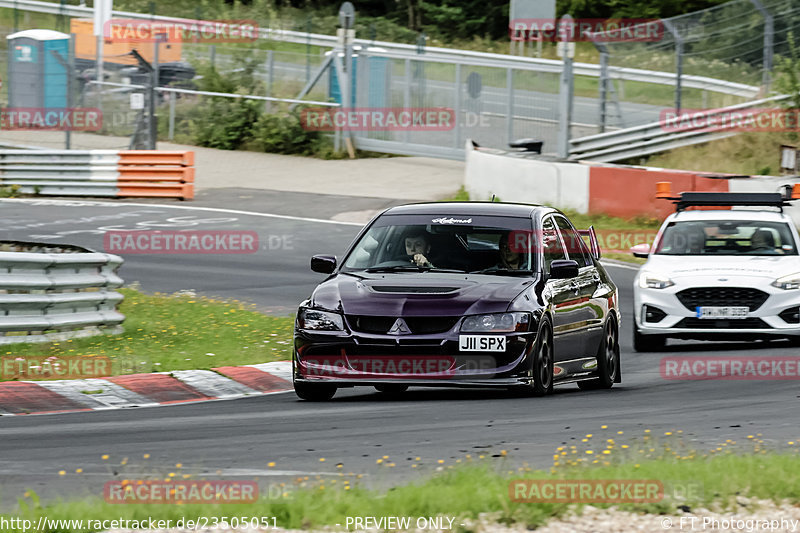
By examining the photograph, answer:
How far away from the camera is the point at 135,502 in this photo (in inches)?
255

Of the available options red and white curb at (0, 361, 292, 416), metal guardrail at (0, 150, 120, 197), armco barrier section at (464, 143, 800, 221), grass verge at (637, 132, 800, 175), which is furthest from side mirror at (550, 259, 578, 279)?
metal guardrail at (0, 150, 120, 197)

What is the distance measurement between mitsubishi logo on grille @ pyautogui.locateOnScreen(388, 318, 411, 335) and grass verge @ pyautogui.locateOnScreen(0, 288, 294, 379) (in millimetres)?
2790

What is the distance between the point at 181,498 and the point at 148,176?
24.6 meters

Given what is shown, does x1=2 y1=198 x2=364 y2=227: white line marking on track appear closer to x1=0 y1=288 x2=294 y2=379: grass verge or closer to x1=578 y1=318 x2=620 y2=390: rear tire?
x1=0 y1=288 x2=294 y2=379: grass verge

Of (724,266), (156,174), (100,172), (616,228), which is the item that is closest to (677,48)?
(616,228)

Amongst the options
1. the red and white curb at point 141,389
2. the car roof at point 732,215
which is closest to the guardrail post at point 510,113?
the car roof at point 732,215

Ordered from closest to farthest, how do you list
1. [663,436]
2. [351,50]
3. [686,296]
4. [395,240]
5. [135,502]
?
[135,502]
[663,436]
[395,240]
[686,296]
[351,50]

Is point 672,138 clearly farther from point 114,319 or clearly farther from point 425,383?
point 425,383

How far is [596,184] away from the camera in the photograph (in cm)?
2628

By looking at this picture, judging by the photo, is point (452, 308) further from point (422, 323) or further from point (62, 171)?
point (62, 171)

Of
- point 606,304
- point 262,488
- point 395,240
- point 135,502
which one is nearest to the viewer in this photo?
point 135,502

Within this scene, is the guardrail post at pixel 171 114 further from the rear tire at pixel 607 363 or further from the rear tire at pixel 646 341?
the rear tire at pixel 607 363

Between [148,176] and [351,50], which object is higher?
[351,50]

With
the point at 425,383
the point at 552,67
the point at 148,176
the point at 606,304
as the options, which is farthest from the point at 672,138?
the point at 425,383
